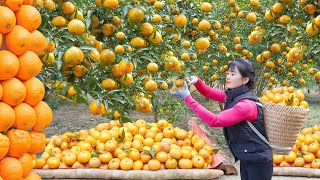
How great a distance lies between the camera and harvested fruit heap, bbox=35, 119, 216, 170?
4.53 m

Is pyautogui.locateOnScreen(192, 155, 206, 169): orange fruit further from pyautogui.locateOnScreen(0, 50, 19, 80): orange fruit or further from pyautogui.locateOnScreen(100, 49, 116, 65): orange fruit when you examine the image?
pyautogui.locateOnScreen(0, 50, 19, 80): orange fruit

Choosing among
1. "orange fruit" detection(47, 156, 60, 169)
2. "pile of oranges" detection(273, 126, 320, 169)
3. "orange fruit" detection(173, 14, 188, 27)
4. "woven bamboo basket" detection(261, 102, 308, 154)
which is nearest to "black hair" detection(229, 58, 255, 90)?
"woven bamboo basket" detection(261, 102, 308, 154)

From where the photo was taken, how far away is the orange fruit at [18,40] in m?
1.35

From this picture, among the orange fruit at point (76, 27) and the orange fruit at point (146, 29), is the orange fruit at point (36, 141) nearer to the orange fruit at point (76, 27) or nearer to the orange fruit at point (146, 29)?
the orange fruit at point (76, 27)

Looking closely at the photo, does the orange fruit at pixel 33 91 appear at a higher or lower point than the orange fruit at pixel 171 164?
higher

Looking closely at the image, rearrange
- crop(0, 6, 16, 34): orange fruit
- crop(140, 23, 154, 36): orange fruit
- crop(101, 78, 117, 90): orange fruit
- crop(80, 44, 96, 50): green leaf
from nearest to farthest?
crop(0, 6, 16, 34): orange fruit
crop(80, 44, 96, 50): green leaf
crop(101, 78, 117, 90): orange fruit
crop(140, 23, 154, 36): orange fruit

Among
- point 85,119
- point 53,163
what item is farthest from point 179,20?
point 85,119

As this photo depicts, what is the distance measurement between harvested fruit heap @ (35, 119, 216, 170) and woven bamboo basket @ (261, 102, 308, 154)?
1640mm

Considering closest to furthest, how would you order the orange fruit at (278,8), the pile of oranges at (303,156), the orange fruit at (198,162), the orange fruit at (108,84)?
the orange fruit at (108,84) → the orange fruit at (278,8) → the orange fruit at (198,162) → the pile of oranges at (303,156)

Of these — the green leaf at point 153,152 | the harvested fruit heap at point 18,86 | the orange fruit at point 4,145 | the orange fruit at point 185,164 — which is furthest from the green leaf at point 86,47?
the orange fruit at point 185,164

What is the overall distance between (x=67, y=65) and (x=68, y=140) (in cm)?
334

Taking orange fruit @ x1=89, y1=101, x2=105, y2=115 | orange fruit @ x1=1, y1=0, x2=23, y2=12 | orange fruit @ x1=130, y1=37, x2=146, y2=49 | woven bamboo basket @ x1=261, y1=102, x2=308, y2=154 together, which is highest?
orange fruit @ x1=1, y1=0, x2=23, y2=12

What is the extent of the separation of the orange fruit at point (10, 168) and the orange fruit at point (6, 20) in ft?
1.46

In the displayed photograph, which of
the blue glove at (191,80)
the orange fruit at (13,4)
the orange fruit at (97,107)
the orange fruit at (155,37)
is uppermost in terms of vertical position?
the orange fruit at (13,4)
